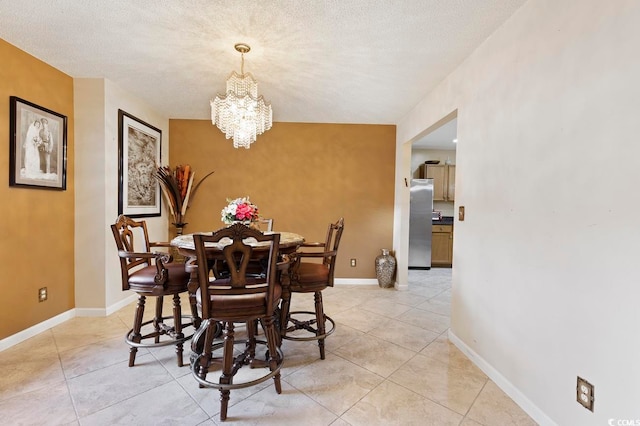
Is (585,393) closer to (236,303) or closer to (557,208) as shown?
(557,208)

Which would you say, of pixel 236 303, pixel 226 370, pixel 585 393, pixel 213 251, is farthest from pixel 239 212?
A: pixel 585 393

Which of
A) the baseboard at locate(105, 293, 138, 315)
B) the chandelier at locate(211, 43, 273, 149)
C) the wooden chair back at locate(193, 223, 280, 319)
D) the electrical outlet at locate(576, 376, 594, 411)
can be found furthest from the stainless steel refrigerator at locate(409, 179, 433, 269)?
the baseboard at locate(105, 293, 138, 315)

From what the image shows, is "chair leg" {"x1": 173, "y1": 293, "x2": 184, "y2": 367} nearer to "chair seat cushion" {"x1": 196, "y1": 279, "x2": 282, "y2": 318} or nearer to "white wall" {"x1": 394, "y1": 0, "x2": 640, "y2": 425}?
"chair seat cushion" {"x1": 196, "y1": 279, "x2": 282, "y2": 318}

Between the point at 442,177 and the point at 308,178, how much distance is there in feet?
10.1

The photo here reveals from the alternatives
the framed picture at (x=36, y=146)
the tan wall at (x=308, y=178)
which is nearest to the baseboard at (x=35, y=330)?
the framed picture at (x=36, y=146)

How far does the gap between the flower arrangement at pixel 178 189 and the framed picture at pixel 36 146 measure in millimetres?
1138

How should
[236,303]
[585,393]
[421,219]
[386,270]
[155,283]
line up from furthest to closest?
[421,219]
[386,270]
[155,283]
[236,303]
[585,393]

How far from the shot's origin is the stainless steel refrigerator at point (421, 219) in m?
5.39

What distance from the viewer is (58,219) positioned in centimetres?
278

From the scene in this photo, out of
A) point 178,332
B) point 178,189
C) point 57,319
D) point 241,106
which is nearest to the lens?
point 178,332

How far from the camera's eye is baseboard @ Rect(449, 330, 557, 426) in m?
1.56

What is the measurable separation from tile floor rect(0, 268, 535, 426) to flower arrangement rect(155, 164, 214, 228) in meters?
1.68

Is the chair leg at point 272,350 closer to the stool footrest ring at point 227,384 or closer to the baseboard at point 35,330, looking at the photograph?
the stool footrest ring at point 227,384

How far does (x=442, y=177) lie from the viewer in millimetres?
5789
